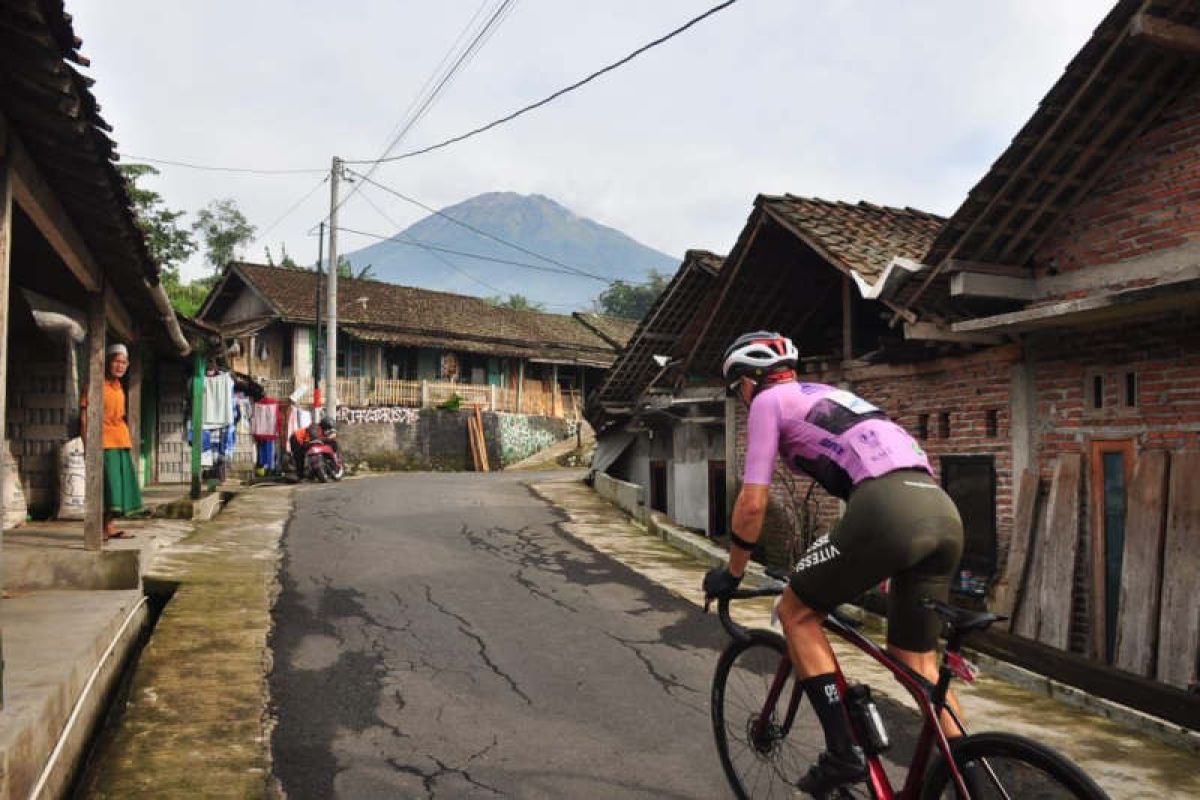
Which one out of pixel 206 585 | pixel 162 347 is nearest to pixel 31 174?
pixel 206 585

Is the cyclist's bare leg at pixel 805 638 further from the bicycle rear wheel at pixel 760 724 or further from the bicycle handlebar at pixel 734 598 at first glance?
the bicycle rear wheel at pixel 760 724

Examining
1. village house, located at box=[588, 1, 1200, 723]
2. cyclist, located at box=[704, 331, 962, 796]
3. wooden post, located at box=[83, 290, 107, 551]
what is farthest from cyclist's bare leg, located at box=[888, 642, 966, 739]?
wooden post, located at box=[83, 290, 107, 551]

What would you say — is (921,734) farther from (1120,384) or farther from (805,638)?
(1120,384)

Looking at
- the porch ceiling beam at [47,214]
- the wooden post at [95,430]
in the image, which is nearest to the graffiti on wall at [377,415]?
the wooden post at [95,430]

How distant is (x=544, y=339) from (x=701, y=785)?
3379cm

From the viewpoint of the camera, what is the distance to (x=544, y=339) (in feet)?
123

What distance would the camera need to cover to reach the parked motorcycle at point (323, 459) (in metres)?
20.3

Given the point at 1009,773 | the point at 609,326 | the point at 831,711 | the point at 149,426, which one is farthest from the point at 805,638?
the point at 609,326

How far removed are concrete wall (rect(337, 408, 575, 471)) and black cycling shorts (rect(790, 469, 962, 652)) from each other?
26.9 meters

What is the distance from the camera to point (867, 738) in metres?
3.06

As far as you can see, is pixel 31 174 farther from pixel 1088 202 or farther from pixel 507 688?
pixel 1088 202

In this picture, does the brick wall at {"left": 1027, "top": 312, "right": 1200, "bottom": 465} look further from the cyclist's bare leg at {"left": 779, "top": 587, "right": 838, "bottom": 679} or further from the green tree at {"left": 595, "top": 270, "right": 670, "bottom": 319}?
the green tree at {"left": 595, "top": 270, "right": 670, "bottom": 319}

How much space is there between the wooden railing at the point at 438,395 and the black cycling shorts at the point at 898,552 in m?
26.5

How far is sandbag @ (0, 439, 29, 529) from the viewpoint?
960 cm
